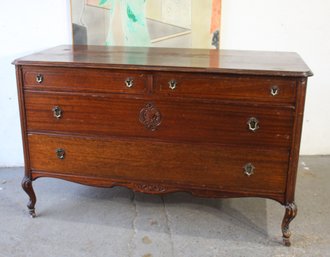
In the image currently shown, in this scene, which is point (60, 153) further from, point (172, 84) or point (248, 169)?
point (248, 169)

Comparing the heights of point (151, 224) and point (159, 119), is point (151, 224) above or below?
below

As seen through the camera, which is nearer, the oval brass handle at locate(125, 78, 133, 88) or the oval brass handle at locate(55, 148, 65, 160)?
the oval brass handle at locate(125, 78, 133, 88)

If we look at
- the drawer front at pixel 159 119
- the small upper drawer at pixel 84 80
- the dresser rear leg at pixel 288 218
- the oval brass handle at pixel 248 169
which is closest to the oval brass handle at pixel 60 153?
the drawer front at pixel 159 119

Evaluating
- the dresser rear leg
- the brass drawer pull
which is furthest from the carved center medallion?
the dresser rear leg

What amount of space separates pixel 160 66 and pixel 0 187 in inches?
60.6

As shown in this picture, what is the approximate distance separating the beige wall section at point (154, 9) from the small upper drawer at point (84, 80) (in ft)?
2.74

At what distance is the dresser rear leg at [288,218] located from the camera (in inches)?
85.0

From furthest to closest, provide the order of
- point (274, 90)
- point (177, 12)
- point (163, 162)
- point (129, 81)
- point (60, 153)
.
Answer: point (177, 12), point (60, 153), point (163, 162), point (129, 81), point (274, 90)

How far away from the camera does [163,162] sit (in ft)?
7.34

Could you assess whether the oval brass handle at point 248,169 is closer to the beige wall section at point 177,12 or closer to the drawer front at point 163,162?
the drawer front at point 163,162

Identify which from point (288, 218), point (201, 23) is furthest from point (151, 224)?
point (201, 23)

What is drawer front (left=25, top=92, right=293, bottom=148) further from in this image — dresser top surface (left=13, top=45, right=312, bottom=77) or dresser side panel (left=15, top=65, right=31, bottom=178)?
dresser top surface (left=13, top=45, right=312, bottom=77)

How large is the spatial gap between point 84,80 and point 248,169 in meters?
0.98

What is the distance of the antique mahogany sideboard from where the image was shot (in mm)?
2047
